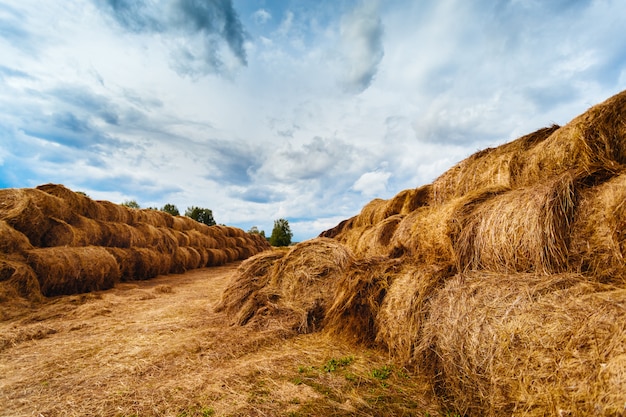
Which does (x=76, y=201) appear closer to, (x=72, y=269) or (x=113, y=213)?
(x=113, y=213)

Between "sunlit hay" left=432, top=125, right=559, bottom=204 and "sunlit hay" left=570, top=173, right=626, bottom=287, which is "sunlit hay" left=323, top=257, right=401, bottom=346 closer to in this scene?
"sunlit hay" left=432, top=125, right=559, bottom=204

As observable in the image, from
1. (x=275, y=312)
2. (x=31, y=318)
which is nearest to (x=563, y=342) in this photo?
(x=275, y=312)

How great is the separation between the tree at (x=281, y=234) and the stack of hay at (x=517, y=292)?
→ 3758cm

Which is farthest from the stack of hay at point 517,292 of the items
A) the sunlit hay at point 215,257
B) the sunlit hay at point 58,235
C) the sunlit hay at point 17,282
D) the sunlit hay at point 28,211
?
the sunlit hay at point 215,257

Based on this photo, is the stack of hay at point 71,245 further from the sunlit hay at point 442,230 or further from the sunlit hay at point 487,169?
the sunlit hay at point 487,169

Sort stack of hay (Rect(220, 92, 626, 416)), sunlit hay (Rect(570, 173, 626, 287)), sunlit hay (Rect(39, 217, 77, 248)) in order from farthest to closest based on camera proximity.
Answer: sunlit hay (Rect(39, 217, 77, 248)) → sunlit hay (Rect(570, 173, 626, 287)) → stack of hay (Rect(220, 92, 626, 416))

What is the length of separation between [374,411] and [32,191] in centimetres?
1107

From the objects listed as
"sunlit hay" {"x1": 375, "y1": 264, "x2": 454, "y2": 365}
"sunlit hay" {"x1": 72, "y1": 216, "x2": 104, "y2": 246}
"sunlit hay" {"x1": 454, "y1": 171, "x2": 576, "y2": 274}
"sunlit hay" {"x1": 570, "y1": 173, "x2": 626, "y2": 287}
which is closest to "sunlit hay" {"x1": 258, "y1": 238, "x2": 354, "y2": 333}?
"sunlit hay" {"x1": 375, "y1": 264, "x2": 454, "y2": 365}

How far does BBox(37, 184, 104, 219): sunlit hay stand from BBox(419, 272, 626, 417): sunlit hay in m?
12.2

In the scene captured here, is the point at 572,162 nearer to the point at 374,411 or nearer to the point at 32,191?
the point at 374,411

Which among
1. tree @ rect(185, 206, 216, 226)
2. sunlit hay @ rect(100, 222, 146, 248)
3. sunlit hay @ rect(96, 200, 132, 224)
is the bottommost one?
sunlit hay @ rect(100, 222, 146, 248)

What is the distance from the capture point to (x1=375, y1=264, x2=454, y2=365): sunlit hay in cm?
357

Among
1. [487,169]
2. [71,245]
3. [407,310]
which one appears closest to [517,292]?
[407,310]

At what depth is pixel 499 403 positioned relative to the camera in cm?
241
